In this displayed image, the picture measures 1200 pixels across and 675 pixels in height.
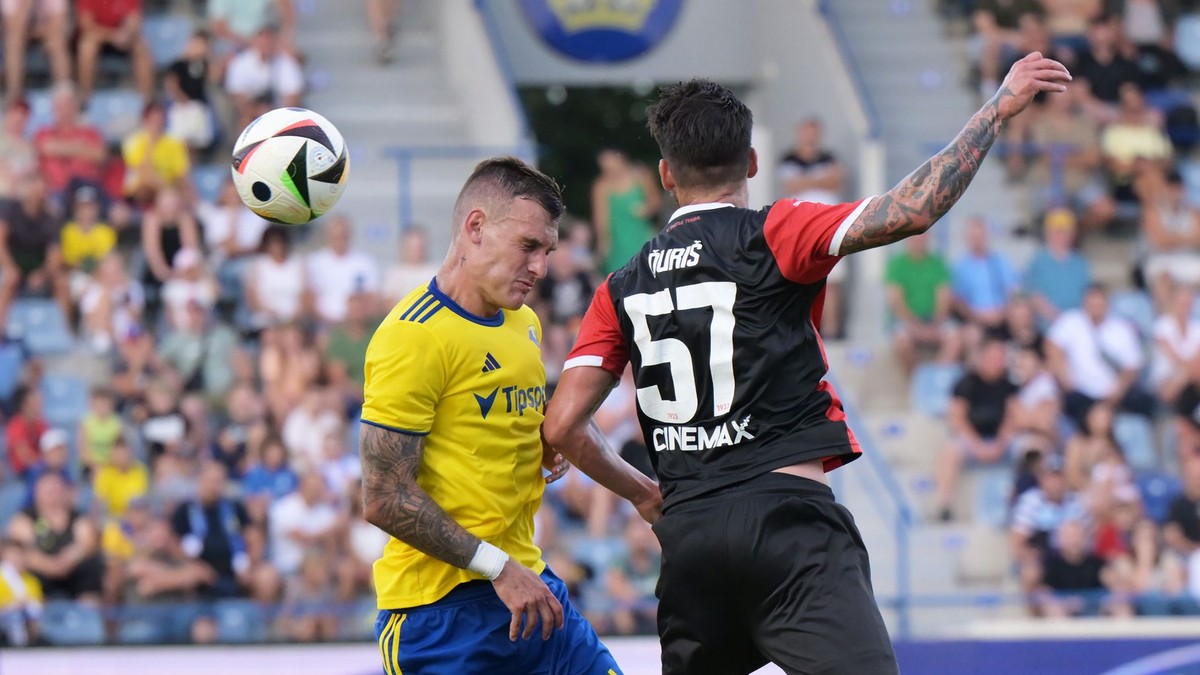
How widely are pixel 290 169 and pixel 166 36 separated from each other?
9268mm

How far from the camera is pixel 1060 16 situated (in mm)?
15008

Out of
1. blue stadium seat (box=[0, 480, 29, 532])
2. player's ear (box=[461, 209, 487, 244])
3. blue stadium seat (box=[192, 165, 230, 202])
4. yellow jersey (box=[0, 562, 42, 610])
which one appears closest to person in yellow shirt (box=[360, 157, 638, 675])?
player's ear (box=[461, 209, 487, 244])

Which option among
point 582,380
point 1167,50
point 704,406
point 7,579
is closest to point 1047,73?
point 704,406

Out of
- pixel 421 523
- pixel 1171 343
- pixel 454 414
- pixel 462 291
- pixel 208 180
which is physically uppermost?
pixel 208 180

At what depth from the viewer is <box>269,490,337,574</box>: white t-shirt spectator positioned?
1048cm

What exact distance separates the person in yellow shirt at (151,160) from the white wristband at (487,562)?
859 cm

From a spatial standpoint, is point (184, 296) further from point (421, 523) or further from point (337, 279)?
point (421, 523)

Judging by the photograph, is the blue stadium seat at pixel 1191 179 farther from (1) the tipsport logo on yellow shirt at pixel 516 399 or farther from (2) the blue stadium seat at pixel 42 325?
(1) the tipsport logo on yellow shirt at pixel 516 399

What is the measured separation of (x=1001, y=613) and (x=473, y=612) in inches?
251

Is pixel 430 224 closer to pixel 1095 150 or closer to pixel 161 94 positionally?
pixel 161 94

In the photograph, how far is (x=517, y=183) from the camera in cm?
484

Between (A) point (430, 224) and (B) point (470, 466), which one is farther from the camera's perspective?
(A) point (430, 224)

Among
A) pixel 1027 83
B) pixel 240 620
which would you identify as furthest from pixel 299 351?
pixel 1027 83

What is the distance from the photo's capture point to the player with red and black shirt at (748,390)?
427 cm
